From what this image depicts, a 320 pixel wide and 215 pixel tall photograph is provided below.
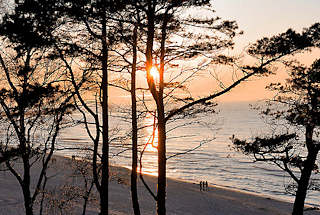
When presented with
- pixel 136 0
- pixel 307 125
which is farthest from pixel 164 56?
pixel 307 125

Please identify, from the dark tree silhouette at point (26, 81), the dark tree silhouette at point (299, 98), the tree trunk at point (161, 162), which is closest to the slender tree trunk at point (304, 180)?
the dark tree silhouette at point (299, 98)

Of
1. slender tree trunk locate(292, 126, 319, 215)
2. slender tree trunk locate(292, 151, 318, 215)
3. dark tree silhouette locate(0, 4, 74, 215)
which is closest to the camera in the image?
dark tree silhouette locate(0, 4, 74, 215)

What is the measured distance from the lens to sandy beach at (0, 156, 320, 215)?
63.0ft

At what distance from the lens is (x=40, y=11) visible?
7.99m

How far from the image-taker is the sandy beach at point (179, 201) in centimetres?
1919

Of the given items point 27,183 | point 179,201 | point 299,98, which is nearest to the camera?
point 27,183

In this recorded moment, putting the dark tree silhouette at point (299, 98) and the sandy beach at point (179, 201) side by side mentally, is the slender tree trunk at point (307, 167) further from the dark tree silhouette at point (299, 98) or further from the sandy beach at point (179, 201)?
the sandy beach at point (179, 201)

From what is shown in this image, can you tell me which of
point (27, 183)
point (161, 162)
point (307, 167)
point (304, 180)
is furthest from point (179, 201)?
point (161, 162)

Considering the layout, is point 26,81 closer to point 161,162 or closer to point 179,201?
point 161,162

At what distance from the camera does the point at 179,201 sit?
79.9 feet

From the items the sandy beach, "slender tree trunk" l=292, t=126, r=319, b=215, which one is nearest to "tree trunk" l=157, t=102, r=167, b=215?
"slender tree trunk" l=292, t=126, r=319, b=215

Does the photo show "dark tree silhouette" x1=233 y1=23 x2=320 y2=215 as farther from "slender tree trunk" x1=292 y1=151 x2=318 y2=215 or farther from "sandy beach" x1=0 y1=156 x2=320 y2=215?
"sandy beach" x1=0 y1=156 x2=320 y2=215

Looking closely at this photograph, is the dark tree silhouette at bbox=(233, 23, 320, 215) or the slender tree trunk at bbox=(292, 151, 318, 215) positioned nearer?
the dark tree silhouette at bbox=(233, 23, 320, 215)

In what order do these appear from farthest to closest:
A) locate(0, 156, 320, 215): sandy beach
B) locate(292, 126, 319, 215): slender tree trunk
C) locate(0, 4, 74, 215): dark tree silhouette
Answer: locate(0, 156, 320, 215): sandy beach
locate(292, 126, 319, 215): slender tree trunk
locate(0, 4, 74, 215): dark tree silhouette
